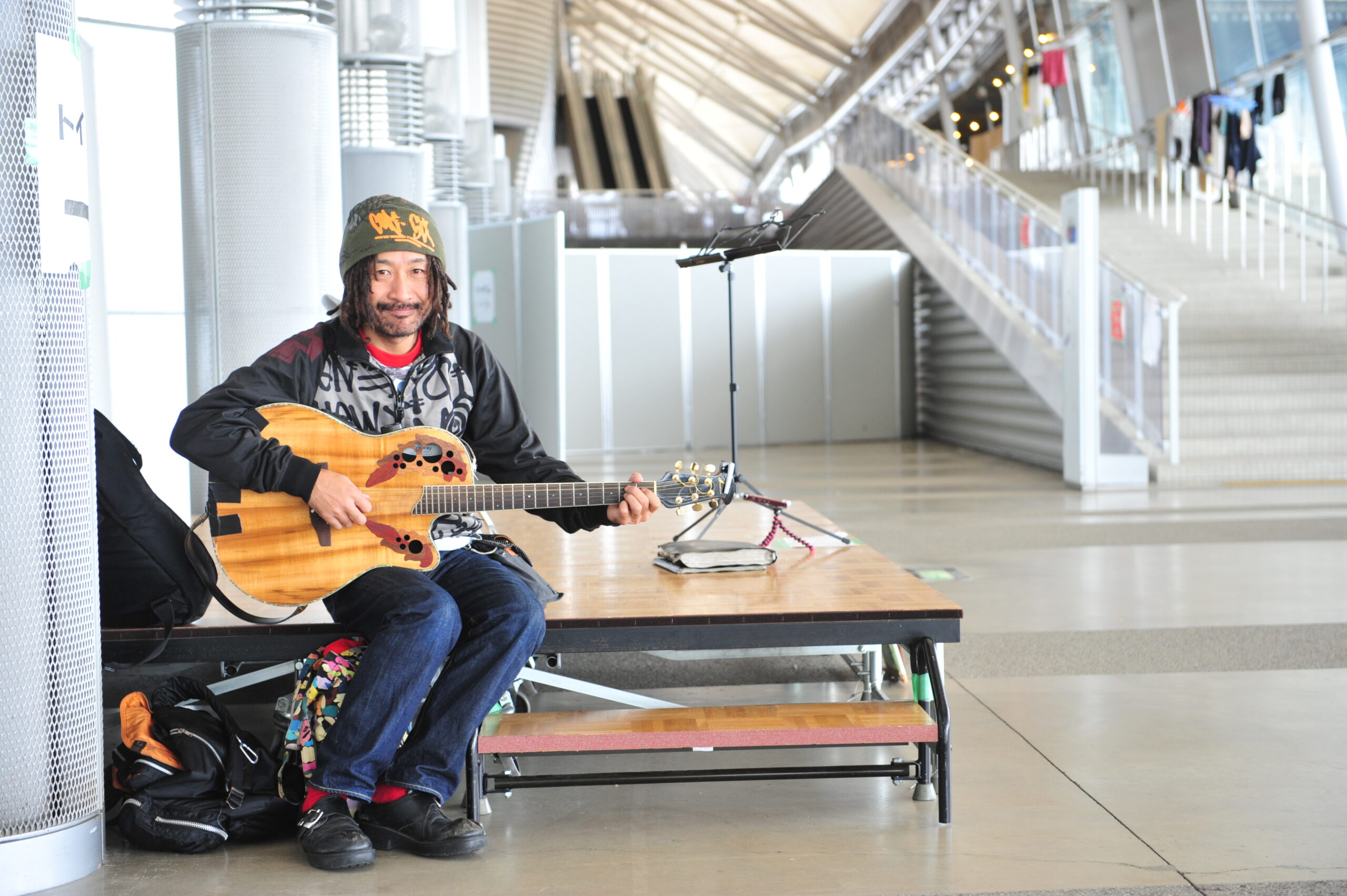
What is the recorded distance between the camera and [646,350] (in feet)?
49.9

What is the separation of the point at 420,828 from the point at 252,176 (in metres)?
3.18

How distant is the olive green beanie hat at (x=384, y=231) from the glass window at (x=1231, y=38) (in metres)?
17.2

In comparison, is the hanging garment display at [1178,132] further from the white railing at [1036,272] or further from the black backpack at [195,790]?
the black backpack at [195,790]

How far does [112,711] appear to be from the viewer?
12.9 feet

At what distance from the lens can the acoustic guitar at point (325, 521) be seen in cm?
293

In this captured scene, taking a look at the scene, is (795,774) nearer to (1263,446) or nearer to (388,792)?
(388,792)

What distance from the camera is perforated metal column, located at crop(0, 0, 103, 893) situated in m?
2.45

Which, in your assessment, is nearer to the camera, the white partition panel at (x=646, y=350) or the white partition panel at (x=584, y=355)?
the white partition panel at (x=584, y=355)

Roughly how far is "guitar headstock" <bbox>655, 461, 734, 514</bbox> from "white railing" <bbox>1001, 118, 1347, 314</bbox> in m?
A: 11.4

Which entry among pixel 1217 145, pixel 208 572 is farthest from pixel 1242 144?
pixel 208 572

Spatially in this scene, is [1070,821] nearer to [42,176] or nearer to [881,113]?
[42,176]

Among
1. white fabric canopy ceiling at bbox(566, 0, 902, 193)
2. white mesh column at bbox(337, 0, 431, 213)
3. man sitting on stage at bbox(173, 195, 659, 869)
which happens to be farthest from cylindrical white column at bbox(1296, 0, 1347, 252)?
white fabric canopy ceiling at bbox(566, 0, 902, 193)

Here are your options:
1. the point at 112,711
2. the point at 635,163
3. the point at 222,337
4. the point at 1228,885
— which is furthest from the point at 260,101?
the point at 635,163

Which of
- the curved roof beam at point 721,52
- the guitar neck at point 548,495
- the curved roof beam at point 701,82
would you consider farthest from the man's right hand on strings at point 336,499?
the curved roof beam at point 701,82
